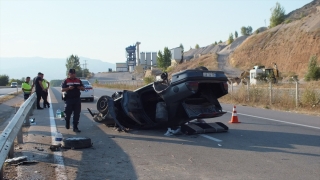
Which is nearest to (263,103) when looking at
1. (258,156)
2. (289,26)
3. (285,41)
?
(258,156)

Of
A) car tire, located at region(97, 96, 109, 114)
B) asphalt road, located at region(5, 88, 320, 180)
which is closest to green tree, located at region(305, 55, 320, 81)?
asphalt road, located at region(5, 88, 320, 180)

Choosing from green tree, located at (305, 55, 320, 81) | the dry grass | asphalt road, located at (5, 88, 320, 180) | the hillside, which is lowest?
asphalt road, located at (5, 88, 320, 180)

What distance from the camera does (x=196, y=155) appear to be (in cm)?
808

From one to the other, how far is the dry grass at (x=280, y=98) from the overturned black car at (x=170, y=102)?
8643mm

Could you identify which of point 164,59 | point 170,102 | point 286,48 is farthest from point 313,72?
point 164,59

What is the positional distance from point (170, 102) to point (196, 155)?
2.48 meters

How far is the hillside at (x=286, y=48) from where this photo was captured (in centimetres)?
7150

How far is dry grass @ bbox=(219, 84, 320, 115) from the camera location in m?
19.5

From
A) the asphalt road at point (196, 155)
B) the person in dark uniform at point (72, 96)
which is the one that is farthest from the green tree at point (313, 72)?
the person in dark uniform at point (72, 96)

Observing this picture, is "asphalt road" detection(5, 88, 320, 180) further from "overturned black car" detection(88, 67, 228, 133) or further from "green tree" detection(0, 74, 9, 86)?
"green tree" detection(0, 74, 9, 86)

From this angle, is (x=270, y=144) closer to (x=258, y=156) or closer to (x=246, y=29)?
(x=258, y=156)

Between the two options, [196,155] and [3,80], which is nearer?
[196,155]

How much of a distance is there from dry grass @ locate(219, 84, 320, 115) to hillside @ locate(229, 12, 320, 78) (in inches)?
1638

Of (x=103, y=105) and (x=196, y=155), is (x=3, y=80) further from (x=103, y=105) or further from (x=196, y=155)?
(x=196, y=155)
